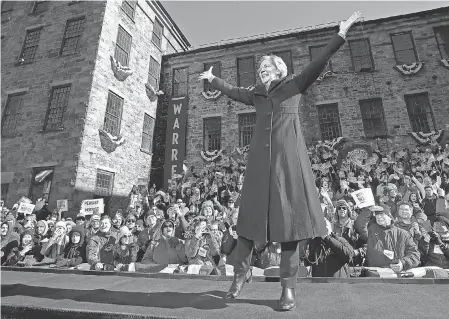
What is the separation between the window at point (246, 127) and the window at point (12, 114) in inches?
443

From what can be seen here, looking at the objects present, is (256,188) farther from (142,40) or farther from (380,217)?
(142,40)

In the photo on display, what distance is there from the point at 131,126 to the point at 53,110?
11.9ft

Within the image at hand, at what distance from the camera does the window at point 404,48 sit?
1440 cm

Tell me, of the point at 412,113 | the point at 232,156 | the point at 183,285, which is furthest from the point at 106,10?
the point at 412,113

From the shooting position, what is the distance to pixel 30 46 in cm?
1470

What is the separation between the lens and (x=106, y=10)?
1363 cm

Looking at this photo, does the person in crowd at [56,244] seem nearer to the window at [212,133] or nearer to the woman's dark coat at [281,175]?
the woman's dark coat at [281,175]

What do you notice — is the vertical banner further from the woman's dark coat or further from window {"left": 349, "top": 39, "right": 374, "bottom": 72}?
the woman's dark coat

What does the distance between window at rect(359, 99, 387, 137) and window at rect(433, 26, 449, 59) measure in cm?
407

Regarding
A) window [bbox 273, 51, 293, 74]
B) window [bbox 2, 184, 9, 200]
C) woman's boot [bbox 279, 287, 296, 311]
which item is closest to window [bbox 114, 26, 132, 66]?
window [bbox 2, 184, 9, 200]

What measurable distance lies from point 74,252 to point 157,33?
15.6 m

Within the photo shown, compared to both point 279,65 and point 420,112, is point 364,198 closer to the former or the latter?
point 279,65

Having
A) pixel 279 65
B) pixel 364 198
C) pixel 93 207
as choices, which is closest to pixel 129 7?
pixel 93 207

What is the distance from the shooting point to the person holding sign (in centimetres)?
212
